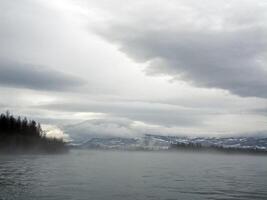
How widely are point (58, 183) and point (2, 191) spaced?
14.5 m

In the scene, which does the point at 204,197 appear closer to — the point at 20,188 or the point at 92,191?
the point at 92,191

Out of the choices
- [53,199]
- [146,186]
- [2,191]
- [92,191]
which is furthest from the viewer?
[146,186]

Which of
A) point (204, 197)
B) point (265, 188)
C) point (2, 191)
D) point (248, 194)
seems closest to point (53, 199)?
point (2, 191)

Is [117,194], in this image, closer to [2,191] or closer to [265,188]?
[2,191]

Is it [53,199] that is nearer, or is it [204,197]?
[53,199]

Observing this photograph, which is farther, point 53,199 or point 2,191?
point 2,191

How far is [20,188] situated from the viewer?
59.4m

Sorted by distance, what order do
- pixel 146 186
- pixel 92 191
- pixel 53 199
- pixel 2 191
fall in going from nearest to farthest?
pixel 53 199 < pixel 2 191 < pixel 92 191 < pixel 146 186

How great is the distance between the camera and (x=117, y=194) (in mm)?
56875

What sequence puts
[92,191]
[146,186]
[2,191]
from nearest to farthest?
[2,191] < [92,191] < [146,186]

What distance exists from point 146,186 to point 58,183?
48.5 ft

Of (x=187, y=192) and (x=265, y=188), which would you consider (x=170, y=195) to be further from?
(x=265, y=188)

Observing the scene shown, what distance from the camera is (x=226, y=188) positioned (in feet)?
224

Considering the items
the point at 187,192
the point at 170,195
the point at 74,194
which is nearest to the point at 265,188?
the point at 187,192
